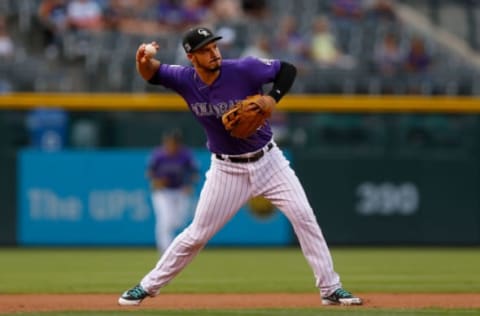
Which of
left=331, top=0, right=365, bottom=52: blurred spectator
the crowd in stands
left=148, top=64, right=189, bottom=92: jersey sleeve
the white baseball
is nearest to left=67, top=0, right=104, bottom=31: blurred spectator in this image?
the crowd in stands

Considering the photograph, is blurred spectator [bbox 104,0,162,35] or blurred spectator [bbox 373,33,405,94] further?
blurred spectator [bbox 104,0,162,35]

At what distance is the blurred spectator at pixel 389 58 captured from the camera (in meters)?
18.4

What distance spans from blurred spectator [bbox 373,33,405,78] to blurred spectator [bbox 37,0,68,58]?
181 inches

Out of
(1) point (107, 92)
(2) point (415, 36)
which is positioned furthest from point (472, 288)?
(2) point (415, 36)

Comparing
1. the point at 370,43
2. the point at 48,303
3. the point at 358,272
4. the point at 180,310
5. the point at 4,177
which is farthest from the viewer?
the point at 370,43

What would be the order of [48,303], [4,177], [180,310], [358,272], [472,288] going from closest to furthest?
[180,310] → [48,303] → [472,288] → [358,272] → [4,177]

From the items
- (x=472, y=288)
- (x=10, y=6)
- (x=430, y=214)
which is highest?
(x=10, y=6)

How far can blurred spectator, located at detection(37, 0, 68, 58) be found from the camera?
1794 cm

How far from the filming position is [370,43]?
19.5 meters

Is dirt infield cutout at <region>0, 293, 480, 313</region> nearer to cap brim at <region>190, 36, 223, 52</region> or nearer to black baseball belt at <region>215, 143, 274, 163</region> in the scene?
black baseball belt at <region>215, 143, 274, 163</region>

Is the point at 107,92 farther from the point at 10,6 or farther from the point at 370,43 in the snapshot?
the point at 370,43

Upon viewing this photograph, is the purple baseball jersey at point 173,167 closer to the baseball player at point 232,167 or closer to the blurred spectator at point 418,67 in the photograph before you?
the blurred spectator at point 418,67

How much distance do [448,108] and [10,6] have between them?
21.5 ft

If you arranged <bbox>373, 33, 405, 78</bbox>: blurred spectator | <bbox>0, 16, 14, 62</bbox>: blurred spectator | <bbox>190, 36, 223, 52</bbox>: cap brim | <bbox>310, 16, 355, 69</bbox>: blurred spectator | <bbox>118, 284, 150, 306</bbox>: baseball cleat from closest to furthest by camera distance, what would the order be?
1. <bbox>190, 36, 223, 52</bbox>: cap brim
2. <bbox>118, 284, 150, 306</bbox>: baseball cleat
3. <bbox>0, 16, 14, 62</bbox>: blurred spectator
4. <bbox>373, 33, 405, 78</bbox>: blurred spectator
5. <bbox>310, 16, 355, 69</bbox>: blurred spectator
